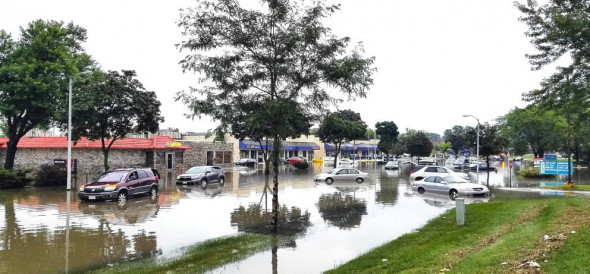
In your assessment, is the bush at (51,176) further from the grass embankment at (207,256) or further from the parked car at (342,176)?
the grass embankment at (207,256)

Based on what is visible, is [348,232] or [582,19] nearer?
[582,19]

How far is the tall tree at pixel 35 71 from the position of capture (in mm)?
25312

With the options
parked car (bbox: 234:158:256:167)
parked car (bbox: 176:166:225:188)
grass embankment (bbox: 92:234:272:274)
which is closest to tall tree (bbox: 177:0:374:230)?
grass embankment (bbox: 92:234:272:274)

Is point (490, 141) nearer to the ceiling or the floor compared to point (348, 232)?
nearer to the ceiling

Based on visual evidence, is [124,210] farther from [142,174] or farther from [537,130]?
[537,130]

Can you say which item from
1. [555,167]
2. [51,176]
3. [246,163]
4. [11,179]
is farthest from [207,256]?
Result: [246,163]

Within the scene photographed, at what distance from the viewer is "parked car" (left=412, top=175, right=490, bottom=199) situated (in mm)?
22016

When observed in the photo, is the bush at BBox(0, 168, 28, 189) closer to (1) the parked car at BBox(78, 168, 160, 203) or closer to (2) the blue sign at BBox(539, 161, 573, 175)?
(1) the parked car at BBox(78, 168, 160, 203)

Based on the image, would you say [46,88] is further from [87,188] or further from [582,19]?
[582,19]

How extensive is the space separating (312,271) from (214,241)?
3668 millimetres

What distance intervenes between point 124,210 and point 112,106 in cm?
1403

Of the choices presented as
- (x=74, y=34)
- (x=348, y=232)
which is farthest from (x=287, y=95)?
(x=74, y=34)

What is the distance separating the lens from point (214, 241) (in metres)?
11.3

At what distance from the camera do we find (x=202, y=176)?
2830cm
